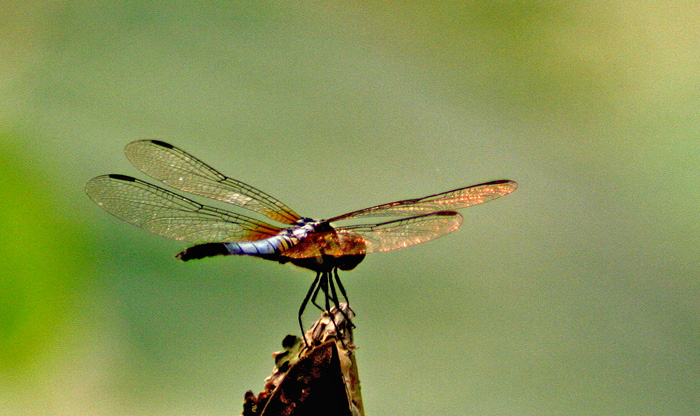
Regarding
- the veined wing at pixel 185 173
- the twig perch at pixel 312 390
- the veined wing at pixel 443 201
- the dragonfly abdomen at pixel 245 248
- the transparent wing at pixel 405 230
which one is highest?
the veined wing at pixel 185 173

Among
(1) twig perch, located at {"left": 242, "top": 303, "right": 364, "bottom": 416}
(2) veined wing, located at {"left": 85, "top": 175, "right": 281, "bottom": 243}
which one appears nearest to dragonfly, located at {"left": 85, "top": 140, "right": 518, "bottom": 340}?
(2) veined wing, located at {"left": 85, "top": 175, "right": 281, "bottom": 243}

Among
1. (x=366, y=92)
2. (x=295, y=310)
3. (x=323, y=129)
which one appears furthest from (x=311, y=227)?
(x=366, y=92)

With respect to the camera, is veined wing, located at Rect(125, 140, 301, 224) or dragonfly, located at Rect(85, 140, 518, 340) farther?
veined wing, located at Rect(125, 140, 301, 224)

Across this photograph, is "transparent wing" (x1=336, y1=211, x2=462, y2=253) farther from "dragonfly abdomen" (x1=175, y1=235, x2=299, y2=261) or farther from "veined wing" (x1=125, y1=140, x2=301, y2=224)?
"veined wing" (x1=125, y1=140, x2=301, y2=224)

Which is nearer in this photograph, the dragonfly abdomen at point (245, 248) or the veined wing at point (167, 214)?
the dragonfly abdomen at point (245, 248)

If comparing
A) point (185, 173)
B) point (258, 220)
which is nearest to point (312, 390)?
point (258, 220)

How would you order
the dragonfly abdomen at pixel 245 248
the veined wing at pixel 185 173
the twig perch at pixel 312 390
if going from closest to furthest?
the twig perch at pixel 312 390 → the dragonfly abdomen at pixel 245 248 → the veined wing at pixel 185 173

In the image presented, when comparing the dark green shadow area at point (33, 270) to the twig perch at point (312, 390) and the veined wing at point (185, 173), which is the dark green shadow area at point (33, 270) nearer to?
the veined wing at point (185, 173)

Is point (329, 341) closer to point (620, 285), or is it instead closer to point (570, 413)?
point (570, 413)

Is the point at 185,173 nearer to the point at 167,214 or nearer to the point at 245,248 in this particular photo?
the point at 167,214

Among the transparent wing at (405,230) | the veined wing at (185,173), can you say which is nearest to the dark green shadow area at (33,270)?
the veined wing at (185,173)
